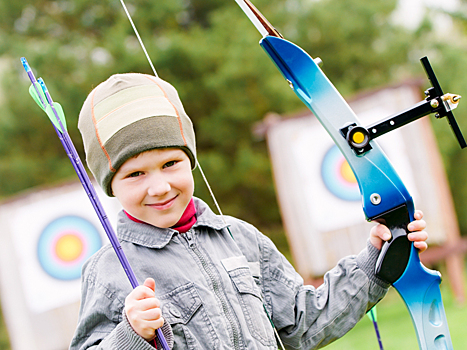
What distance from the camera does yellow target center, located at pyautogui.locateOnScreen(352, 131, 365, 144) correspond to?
0.99 m

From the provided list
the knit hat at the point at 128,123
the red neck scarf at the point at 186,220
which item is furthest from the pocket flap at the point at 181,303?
the knit hat at the point at 128,123

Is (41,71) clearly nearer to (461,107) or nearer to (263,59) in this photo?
(263,59)

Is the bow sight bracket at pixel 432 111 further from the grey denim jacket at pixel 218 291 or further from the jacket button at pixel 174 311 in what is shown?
the jacket button at pixel 174 311

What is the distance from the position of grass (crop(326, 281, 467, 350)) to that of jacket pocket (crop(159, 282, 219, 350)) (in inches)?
95.2

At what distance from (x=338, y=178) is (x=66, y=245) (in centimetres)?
210

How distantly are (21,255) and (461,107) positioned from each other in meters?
4.87

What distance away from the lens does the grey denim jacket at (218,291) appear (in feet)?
3.05

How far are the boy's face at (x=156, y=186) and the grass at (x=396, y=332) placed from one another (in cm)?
248

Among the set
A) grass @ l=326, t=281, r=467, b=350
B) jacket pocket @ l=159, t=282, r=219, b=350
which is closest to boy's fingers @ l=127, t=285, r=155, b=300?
jacket pocket @ l=159, t=282, r=219, b=350

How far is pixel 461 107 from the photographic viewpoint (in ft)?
21.4

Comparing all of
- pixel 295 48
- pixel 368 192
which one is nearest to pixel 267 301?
pixel 368 192

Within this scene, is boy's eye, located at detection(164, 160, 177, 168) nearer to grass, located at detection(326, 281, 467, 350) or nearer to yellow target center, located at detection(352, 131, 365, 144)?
yellow target center, located at detection(352, 131, 365, 144)

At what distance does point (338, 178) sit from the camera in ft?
13.7

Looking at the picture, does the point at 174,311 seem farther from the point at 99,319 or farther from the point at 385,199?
the point at 385,199
